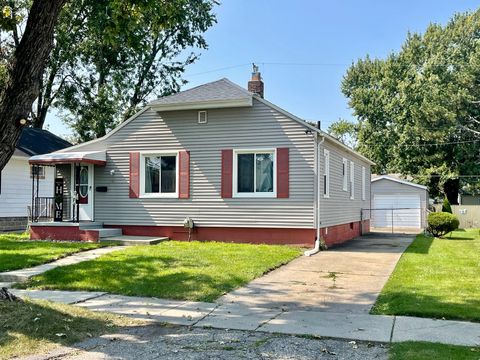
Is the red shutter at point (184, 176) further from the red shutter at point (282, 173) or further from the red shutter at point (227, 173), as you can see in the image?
the red shutter at point (282, 173)

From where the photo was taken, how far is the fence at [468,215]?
29.8 m

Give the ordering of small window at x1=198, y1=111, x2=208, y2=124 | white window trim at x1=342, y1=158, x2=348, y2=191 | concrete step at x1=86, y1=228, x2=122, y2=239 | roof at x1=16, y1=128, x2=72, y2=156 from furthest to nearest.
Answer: roof at x1=16, y1=128, x2=72, y2=156, white window trim at x1=342, y1=158, x2=348, y2=191, small window at x1=198, y1=111, x2=208, y2=124, concrete step at x1=86, y1=228, x2=122, y2=239

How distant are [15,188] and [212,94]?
10.8 metres

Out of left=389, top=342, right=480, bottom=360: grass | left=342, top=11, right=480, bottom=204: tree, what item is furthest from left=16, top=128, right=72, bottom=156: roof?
left=342, top=11, right=480, bottom=204: tree

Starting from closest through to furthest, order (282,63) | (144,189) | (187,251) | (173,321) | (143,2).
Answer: (173,321)
(143,2)
(187,251)
(144,189)
(282,63)

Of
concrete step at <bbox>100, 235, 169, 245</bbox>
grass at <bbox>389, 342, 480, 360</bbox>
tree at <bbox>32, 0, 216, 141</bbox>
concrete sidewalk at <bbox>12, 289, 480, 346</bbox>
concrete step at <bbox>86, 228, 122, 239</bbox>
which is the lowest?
concrete sidewalk at <bbox>12, 289, 480, 346</bbox>

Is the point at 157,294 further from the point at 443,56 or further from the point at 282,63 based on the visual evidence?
the point at 443,56

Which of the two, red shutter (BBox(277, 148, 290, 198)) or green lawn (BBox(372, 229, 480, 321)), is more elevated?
red shutter (BBox(277, 148, 290, 198))

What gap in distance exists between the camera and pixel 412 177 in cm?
3531

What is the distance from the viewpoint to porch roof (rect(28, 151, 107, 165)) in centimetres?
1558

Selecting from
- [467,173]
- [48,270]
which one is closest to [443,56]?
[467,173]

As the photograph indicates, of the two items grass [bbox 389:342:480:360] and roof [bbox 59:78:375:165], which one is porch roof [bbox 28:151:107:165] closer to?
roof [bbox 59:78:375:165]

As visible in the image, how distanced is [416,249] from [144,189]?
29.7ft

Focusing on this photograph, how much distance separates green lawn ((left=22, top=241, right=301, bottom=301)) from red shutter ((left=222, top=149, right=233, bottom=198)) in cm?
253
